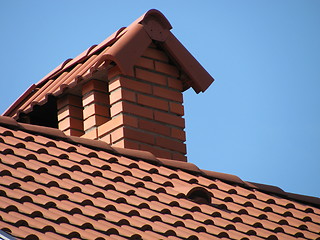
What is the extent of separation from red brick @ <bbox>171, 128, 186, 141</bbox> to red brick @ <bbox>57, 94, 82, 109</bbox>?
3.83 feet

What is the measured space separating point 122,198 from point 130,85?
256cm

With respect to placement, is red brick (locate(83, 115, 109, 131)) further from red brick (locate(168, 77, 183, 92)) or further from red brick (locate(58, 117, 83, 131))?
red brick (locate(168, 77, 183, 92))

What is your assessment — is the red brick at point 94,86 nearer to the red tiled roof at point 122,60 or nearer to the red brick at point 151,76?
the red tiled roof at point 122,60

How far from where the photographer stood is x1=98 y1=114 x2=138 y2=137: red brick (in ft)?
28.7

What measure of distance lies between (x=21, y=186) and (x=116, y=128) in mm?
2688

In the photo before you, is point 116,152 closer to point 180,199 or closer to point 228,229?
point 180,199

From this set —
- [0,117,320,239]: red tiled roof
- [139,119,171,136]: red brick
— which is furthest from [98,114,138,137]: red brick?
[0,117,320,239]: red tiled roof

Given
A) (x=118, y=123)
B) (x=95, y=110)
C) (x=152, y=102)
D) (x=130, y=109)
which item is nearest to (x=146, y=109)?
(x=152, y=102)

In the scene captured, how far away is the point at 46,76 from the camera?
10.2 meters

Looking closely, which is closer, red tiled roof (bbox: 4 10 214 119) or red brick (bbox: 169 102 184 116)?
red tiled roof (bbox: 4 10 214 119)

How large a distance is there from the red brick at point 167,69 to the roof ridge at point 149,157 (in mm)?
1553

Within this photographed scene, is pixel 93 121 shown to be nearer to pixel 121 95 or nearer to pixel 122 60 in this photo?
pixel 121 95

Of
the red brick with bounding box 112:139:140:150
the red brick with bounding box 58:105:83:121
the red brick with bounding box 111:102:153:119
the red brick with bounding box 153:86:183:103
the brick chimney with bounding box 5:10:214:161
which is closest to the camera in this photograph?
the red brick with bounding box 112:139:140:150

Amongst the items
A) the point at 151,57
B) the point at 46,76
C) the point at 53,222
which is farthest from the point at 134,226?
the point at 46,76
